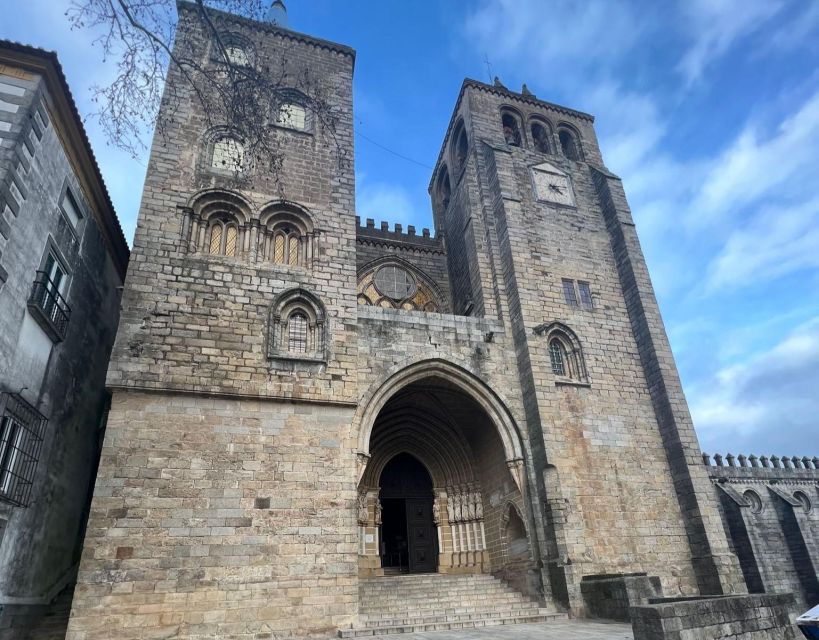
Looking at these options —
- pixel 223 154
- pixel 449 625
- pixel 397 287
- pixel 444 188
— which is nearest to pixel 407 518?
pixel 449 625

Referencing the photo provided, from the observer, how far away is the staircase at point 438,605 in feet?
29.4

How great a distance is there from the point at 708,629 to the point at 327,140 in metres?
11.9

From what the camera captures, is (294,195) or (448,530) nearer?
(294,195)

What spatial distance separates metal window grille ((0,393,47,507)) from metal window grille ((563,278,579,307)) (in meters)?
11.6

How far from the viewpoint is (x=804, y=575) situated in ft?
54.5

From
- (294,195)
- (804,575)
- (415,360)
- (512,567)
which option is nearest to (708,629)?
(512,567)

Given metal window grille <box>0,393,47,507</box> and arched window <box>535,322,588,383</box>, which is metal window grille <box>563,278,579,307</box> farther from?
metal window grille <box>0,393,47,507</box>

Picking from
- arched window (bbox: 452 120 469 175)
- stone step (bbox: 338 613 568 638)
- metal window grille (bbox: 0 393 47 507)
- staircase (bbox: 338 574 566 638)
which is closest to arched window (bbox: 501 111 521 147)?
arched window (bbox: 452 120 469 175)

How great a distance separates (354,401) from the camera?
10117 millimetres

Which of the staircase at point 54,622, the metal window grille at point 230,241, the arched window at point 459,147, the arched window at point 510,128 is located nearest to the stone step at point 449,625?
the staircase at point 54,622

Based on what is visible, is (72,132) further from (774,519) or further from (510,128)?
(774,519)

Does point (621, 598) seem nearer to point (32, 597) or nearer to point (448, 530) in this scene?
point (448, 530)

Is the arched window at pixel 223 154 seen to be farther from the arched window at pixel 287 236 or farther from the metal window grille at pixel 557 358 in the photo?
the metal window grille at pixel 557 358

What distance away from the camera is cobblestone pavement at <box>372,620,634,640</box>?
24.8 ft
